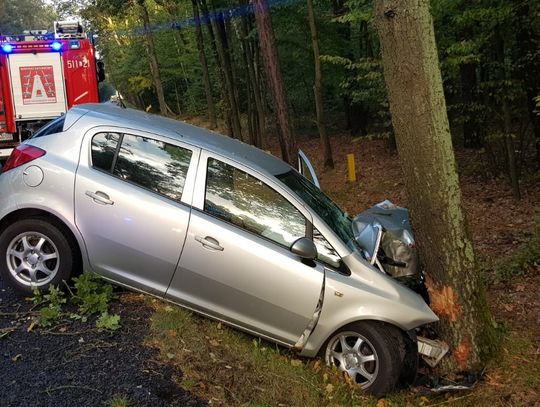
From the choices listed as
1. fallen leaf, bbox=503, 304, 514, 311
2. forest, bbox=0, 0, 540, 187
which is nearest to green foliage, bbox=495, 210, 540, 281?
fallen leaf, bbox=503, 304, 514, 311

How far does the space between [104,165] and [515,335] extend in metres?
3.99

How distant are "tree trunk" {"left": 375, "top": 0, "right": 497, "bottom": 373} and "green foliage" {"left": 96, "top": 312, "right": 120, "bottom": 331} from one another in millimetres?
2565

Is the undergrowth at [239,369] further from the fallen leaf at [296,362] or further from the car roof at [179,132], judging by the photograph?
the car roof at [179,132]

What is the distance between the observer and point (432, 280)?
4602 mm

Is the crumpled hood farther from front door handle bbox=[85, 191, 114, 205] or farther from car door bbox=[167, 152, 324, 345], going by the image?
front door handle bbox=[85, 191, 114, 205]

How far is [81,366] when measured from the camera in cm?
388

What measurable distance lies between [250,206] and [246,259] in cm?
45

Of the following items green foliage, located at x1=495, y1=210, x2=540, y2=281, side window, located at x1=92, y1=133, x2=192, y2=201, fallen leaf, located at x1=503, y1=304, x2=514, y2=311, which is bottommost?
fallen leaf, located at x1=503, y1=304, x2=514, y2=311

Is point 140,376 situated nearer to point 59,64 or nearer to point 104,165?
point 104,165

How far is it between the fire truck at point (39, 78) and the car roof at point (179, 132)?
26.9ft

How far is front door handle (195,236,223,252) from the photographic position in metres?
4.39

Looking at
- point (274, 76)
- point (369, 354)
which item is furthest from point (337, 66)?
point (369, 354)

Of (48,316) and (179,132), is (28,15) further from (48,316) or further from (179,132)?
(48,316)

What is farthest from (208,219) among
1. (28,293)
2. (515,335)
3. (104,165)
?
A: (515,335)
